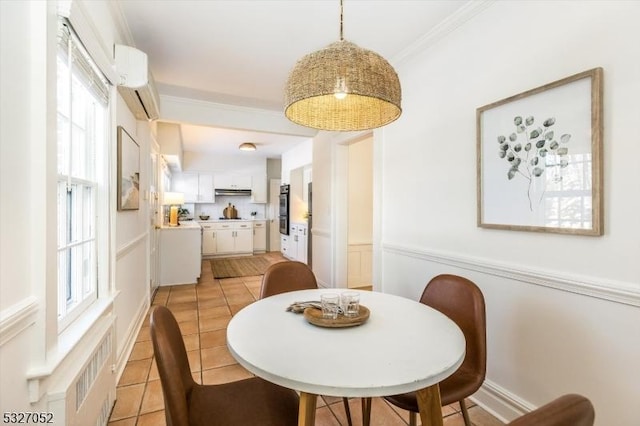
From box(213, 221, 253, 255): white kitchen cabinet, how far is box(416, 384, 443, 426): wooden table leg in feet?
22.4

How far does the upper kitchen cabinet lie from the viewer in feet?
24.2

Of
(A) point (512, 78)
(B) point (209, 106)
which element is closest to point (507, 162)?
(A) point (512, 78)

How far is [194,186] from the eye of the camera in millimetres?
7461

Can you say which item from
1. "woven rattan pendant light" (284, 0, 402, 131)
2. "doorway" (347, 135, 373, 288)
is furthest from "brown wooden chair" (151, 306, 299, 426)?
"doorway" (347, 135, 373, 288)

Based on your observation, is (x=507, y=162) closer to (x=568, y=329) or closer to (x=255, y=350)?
(x=568, y=329)

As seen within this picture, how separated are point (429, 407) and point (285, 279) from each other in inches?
47.4

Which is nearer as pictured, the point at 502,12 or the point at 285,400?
the point at 285,400

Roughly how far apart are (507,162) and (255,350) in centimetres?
168

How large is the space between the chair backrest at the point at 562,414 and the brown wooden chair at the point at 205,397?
33.6 inches

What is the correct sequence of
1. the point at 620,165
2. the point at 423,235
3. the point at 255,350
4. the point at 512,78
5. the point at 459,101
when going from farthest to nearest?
the point at 423,235, the point at 459,101, the point at 512,78, the point at 620,165, the point at 255,350

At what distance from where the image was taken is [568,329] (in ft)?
4.90

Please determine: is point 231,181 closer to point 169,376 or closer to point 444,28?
point 444,28

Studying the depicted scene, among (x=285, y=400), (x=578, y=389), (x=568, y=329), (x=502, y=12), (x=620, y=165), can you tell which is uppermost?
(x=502, y=12)

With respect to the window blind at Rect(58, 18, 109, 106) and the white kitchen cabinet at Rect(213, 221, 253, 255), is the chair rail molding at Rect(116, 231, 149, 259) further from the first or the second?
the white kitchen cabinet at Rect(213, 221, 253, 255)
